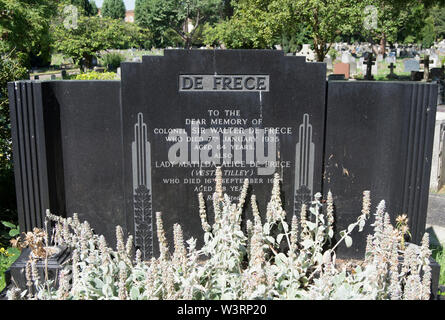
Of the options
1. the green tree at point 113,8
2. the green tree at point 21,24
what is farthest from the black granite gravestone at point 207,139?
the green tree at point 113,8

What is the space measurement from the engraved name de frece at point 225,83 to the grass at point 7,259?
2602mm

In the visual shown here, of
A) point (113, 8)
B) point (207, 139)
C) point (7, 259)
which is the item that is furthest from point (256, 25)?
point (113, 8)

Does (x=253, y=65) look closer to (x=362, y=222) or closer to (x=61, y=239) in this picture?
(x=362, y=222)

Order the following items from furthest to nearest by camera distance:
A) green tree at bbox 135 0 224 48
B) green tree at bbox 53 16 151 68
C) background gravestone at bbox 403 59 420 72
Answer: green tree at bbox 135 0 224 48 → green tree at bbox 53 16 151 68 → background gravestone at bbox 403 59 420 72

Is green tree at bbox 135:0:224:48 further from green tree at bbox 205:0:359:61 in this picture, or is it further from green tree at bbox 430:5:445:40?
green tree at bbox 205:0:359:61

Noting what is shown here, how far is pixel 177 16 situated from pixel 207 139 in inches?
2728

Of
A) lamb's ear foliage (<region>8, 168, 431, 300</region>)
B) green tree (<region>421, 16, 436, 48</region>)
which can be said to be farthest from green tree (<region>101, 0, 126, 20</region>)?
lamb's ear foliage (<region>8, 168, 431, 300</region>)

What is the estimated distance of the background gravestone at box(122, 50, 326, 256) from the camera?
487cm

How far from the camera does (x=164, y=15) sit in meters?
71.4

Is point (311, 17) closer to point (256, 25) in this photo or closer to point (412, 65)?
point (256, 25)

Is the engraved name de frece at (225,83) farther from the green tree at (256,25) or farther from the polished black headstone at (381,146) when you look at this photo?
the green tree at (256,25)

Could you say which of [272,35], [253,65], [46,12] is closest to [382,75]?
[272,35]

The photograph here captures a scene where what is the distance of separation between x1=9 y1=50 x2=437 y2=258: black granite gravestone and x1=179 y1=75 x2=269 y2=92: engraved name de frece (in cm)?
1
